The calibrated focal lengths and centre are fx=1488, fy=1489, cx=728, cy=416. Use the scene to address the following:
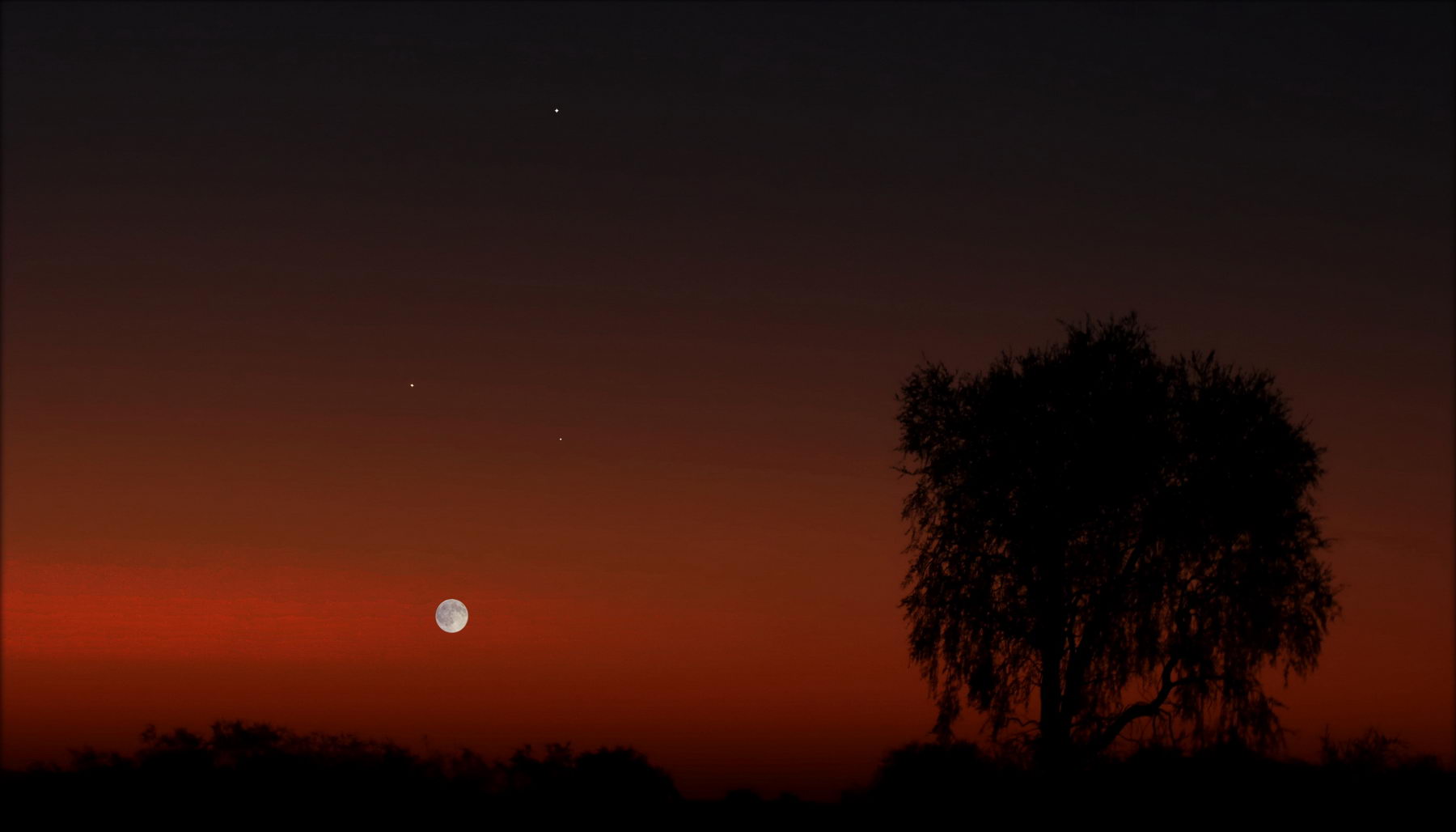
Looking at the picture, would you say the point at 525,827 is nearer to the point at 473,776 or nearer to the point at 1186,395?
the point at 473,776

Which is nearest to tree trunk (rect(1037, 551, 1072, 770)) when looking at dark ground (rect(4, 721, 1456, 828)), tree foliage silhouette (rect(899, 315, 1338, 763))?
tree foliage silhouette (rect(899, 315, 1338, 763))

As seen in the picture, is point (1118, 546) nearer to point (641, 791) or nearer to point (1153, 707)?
point (1153, 707)

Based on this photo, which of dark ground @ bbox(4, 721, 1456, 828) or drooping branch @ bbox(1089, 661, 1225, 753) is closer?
dark ground @ bbox(4, 721, 1456, 828)

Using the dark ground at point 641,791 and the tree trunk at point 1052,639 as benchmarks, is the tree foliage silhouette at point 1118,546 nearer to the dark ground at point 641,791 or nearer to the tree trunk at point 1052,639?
the tree trunk at point 1052,639

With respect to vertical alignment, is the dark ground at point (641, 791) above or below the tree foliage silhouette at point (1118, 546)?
below

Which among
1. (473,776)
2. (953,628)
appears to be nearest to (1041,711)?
(953,628)

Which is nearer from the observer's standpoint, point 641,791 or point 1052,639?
point 641,791

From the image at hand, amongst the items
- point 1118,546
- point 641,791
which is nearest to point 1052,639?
point 1118,546

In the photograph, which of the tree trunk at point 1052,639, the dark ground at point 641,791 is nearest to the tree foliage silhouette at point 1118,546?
the tree trunk at point 1052,639

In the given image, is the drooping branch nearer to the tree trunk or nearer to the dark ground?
the tree trunk

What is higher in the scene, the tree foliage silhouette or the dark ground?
the tree foliage silhouette

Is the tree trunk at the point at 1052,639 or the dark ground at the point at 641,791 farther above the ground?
the tree trunk at the point at 1052,639

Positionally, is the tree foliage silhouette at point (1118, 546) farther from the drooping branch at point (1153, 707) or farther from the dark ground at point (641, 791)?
the dark ground at point (641, 791)

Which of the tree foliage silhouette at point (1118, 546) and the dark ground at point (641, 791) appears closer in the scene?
the dark ground at point (641, 791)
